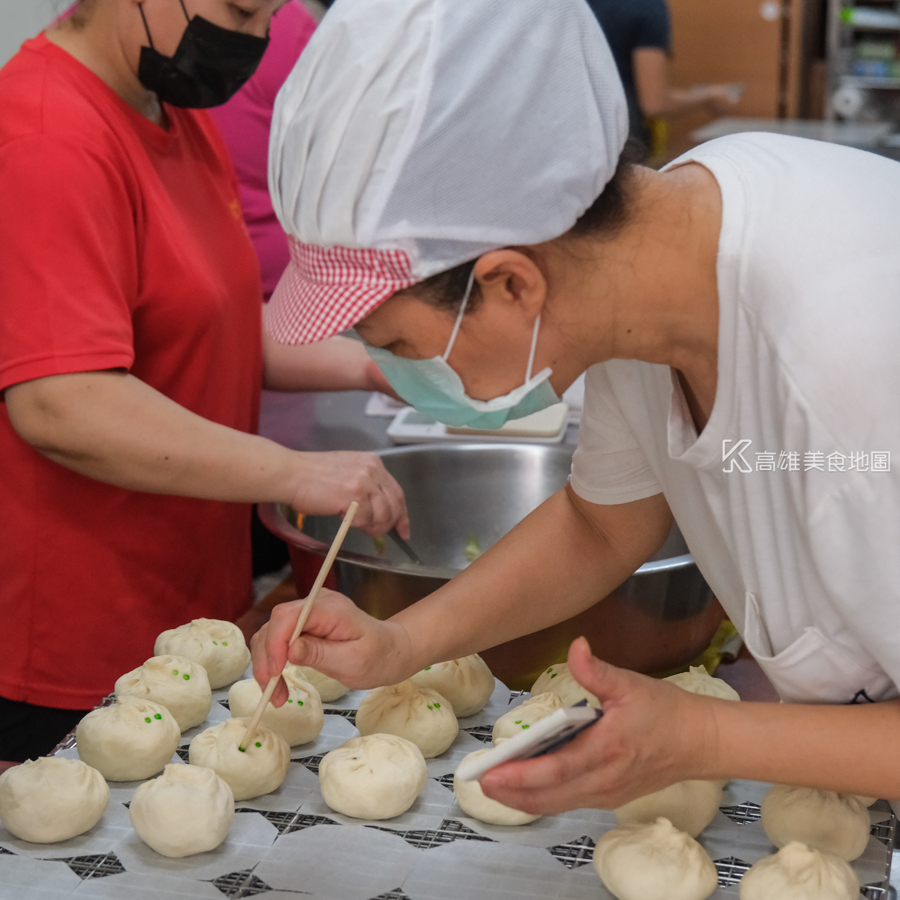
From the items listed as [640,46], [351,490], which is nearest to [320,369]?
[351,490]

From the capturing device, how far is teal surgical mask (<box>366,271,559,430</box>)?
3.51 ft

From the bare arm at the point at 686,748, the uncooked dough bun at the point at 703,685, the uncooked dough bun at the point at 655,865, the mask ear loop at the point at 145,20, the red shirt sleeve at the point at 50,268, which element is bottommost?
the uncooked dough bun at the point at 703,685

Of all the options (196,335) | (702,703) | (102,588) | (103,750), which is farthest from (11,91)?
(702,703)

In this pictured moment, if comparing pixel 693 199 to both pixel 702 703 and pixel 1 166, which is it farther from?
pixel 1 166

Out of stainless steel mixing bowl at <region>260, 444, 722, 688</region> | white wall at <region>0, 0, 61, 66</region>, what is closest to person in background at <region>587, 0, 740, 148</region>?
white wall at <region>0, 0, 61, 66</region>

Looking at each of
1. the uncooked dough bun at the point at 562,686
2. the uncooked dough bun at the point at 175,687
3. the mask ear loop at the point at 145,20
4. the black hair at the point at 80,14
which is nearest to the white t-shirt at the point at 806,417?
the uncooked dough bun at the point at 562,686

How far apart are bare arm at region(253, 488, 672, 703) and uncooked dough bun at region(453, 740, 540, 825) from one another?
0.17 m

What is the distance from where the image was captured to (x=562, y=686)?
144 centimetres

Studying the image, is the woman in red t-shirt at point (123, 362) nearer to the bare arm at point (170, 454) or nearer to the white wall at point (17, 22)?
the bare arm at point (170, 454)

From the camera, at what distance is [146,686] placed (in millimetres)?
1407

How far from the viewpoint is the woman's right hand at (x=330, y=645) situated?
1.25 metres

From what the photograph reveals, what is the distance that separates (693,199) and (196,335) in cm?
103

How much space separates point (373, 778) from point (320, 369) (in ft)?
4.10

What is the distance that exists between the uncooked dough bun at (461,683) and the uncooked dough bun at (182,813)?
0.35 meters
